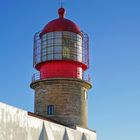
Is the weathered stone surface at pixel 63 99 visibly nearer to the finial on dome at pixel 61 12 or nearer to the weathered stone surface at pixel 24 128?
the weathered stone surface at pixel 24 128

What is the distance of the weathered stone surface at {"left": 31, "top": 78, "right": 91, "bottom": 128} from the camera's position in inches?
905

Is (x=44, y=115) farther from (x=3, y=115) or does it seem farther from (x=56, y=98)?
(x=3, y=115)

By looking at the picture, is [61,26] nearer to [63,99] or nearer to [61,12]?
[61,12]

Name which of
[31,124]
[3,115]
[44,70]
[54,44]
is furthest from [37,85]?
[3,115]

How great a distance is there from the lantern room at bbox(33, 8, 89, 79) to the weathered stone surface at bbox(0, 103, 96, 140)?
14.8 ft

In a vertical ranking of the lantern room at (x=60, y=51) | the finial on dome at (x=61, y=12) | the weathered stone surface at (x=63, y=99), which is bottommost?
the weathered stone surface at (x=63, y=99)

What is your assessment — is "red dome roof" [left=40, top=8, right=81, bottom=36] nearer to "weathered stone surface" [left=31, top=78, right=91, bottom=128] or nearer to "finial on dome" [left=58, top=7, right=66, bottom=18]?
"finial on dome" [left=58, top=7, right=66, bottom=18]

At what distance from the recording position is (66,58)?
23.5 metres

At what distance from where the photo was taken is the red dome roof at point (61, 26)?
78.5ft

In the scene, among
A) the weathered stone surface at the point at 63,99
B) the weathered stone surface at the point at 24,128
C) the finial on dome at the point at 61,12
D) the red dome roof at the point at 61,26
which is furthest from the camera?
the finial on dome at the point at 61,12

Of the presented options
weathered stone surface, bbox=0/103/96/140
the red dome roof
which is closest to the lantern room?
the red dome roof

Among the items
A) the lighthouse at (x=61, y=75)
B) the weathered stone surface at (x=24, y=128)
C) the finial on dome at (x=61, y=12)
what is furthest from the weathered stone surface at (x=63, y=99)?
the finial on dome at (x=61, y=12)

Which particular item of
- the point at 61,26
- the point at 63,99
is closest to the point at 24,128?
the point at 63,99

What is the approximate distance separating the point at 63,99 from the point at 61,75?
136cm
